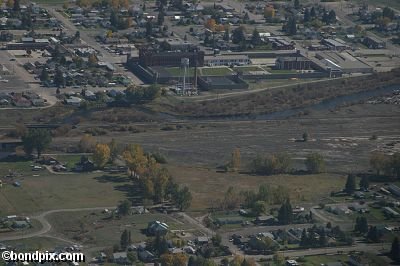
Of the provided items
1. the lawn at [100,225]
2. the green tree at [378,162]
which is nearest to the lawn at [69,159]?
the lawn at [100,225]

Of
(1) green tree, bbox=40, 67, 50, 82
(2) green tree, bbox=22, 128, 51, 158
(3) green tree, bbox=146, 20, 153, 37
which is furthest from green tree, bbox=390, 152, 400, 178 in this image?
(3) green tree, bbox=146, 20, 153, 37

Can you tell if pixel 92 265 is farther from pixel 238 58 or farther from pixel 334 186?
pixel 238 58

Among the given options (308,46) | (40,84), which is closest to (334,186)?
(40,84)

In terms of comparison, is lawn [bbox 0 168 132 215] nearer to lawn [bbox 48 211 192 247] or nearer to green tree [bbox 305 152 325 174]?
lawn [bbox 48 211 192 247]

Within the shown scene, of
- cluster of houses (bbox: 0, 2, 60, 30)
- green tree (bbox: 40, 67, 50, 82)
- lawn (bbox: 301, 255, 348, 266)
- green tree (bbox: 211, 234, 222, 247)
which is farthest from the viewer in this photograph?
cluster of houses (bbox: 0, 2, 60, 30)

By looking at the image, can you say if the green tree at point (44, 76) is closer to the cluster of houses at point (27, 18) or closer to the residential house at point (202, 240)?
the cluster of houses at point (27, 18)

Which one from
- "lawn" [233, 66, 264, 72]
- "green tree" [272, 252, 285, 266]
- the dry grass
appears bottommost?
the dry grass

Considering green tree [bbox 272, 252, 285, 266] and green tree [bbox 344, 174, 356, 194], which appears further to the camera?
green tree [bbox 344, 174, 356, 194]
